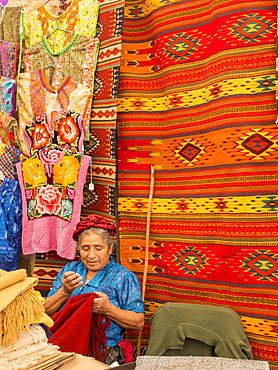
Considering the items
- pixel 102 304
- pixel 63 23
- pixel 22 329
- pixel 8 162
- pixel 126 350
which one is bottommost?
pixel 126 350

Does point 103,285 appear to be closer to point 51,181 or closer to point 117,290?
point 117,290

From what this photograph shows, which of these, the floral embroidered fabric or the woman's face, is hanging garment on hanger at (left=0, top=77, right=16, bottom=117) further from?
the woman's face

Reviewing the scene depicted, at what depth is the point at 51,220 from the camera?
3051 millimetres

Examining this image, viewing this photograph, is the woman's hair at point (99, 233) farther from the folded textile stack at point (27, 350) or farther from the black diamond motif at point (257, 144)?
the folded textile stack at point (27, 350)

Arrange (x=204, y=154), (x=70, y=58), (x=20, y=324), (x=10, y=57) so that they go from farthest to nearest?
1. (x=10, y=57)
2. (x=70, y=58)
3. (x=204, y=154)
4. (x=20, y=324)

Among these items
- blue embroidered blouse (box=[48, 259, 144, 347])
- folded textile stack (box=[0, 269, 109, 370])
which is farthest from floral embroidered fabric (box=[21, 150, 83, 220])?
folded textile stack (box=[0, 269, 109, 370])

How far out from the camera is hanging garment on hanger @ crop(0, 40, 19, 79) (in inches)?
128

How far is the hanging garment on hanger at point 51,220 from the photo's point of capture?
2984 mm

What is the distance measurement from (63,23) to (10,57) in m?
0.49

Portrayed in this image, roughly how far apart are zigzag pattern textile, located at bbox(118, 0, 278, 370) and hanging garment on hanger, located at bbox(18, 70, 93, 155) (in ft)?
0.94

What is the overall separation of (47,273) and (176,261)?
3.49 feet

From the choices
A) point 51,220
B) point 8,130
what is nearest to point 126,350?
point 51,220

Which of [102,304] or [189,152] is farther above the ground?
[189,152]

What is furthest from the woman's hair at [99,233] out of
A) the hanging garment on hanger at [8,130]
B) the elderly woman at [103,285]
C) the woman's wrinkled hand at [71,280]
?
the hanging garment on hanger at [8,130]
